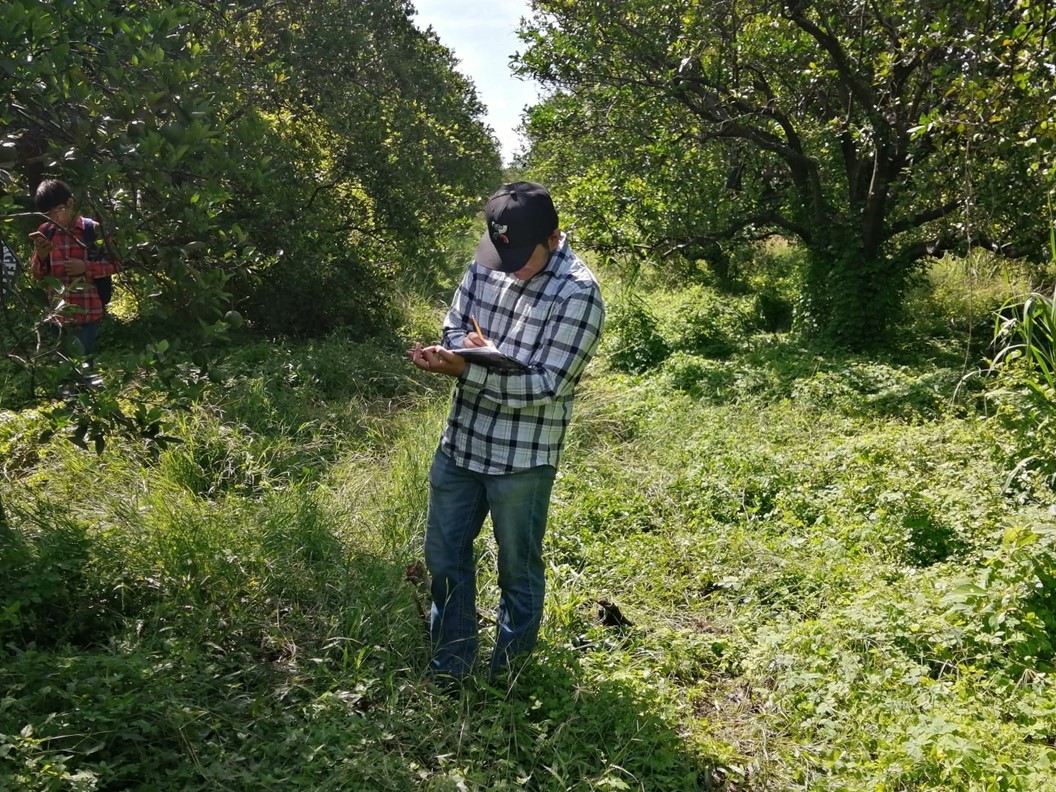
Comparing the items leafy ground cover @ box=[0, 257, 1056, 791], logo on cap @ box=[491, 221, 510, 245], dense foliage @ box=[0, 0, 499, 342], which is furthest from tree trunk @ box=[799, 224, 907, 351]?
logo on cap @ box=[491, 221, 510, 245]

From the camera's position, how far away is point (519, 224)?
2.69 m

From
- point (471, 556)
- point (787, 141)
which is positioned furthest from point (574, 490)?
point (787, 141)

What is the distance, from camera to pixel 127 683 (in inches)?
101

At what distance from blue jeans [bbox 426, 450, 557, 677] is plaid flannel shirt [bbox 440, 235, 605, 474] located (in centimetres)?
8

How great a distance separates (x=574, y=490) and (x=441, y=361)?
8.30 feet

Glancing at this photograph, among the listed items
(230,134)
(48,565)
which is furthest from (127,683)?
(230,134)

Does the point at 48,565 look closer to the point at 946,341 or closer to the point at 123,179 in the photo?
the point at 123,179

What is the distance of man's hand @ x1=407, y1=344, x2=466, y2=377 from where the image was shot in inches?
102

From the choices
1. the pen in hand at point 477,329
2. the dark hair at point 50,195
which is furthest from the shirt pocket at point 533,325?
the dark hair at point 50,195

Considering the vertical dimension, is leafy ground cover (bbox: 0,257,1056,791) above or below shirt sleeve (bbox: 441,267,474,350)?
below

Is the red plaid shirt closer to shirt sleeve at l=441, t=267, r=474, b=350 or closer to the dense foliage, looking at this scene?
the dense foliage

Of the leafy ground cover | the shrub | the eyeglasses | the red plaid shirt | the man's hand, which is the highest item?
the eyeglasses

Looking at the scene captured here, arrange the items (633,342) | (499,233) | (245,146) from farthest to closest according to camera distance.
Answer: (633,342), (245,146), (499,233)

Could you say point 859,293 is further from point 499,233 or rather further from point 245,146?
point 245,146
